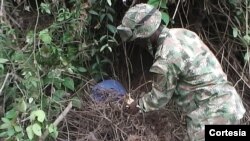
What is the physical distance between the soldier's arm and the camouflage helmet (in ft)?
0.65

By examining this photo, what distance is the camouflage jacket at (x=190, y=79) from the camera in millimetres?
3184

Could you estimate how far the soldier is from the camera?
3186 mm

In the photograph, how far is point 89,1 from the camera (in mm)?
3854

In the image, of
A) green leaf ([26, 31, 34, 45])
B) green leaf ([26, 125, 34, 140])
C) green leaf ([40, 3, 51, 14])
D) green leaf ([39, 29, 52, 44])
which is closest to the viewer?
green leaf ([26, 125, 34, 140])

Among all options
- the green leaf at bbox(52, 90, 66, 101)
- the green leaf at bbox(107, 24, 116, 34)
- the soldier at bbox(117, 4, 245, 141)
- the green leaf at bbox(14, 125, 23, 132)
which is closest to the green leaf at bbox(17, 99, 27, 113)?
the green leaf at bbox(14, 125, 23, 132)

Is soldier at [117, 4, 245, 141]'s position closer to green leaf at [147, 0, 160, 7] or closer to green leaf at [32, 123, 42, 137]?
green leaf at [147, 0, 160, 7]

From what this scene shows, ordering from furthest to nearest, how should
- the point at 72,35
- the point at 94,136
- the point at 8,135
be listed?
the point at 72,35
the point at 94,136
the point at 8,135

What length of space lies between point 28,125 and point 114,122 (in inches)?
26.3

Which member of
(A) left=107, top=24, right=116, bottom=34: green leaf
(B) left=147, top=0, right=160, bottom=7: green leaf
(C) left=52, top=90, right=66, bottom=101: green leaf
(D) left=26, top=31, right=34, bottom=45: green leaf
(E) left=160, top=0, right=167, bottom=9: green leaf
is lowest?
(C) left=52, top=90, right=66, bottom=101: green leaf

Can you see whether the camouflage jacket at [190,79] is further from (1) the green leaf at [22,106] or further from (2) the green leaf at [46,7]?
(2) the green leaf at [46,7]

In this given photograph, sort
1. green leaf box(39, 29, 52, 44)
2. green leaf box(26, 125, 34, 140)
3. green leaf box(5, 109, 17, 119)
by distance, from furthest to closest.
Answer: green leaf box(39, 29, 52, 44)
green leaf box(5, 109, 17, 119)
green leaf box(26, 125, 34, 140)

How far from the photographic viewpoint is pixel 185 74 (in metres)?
3.24

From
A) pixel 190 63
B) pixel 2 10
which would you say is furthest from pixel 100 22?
pixel 190 63

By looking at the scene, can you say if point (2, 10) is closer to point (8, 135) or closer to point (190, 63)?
point (8, 135)
